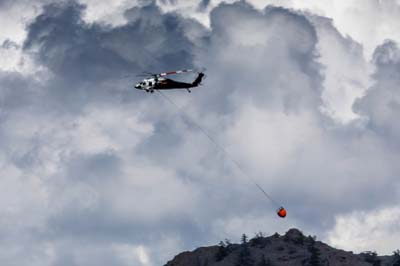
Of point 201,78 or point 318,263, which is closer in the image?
point 201,78

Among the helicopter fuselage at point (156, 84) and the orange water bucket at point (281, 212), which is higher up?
the helicopter fuselage at point (156, 84)

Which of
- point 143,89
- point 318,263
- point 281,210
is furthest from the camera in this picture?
point 318,263

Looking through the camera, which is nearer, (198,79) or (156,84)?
(156,84)

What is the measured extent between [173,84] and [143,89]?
14.5 ft

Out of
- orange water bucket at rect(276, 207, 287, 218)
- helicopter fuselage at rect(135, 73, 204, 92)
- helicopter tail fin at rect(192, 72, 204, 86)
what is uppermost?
helicopter tail fin at rect(192, 72, 204, 86)

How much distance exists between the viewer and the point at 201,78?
90.4m

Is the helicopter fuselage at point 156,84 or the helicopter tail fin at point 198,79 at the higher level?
the helicopter tail fin at point 198,79

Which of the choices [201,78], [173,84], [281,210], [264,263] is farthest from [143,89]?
[264,263]

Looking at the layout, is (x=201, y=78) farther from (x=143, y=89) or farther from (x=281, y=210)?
(x=281, y=210)

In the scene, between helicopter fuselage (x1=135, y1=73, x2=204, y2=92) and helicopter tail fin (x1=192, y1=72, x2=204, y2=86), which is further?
helicopter tail fin (x1=192, y1=72, x2=204, y2=86)

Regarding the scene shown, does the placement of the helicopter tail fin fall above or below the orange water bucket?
above

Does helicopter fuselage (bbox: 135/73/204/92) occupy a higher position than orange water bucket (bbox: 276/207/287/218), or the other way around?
helicopter fuselage (bbox: 135/73/204/92)

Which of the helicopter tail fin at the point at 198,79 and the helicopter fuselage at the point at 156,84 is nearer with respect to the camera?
the helicopter fuselage at the point at 156,84

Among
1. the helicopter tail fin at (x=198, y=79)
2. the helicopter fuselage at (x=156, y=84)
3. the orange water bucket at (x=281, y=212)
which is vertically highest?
the helicopter tail fin at (x=198, y=79)
